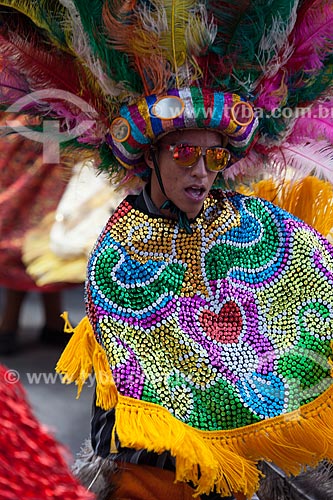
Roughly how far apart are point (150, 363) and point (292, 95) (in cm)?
90

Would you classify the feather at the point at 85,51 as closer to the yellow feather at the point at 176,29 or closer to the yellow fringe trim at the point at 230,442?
the yellow feather at the point at 176,29

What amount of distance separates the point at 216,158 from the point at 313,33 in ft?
1.58

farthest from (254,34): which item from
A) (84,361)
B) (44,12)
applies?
(84,361)

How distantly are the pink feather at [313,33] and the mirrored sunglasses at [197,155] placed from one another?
1.29ft

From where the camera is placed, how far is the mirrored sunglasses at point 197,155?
2.25 m

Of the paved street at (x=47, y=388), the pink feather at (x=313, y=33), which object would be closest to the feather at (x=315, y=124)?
the pink feather at (x=313, y=33)

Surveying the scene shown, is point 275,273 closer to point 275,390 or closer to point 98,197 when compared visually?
point 275,390

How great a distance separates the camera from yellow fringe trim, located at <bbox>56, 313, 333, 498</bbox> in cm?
200

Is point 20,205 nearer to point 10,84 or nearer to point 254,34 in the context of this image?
point 10,84

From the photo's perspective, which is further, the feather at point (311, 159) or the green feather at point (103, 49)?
the feather at point (311, 159)

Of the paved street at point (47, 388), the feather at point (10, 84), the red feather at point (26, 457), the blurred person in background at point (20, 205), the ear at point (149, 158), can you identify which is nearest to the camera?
the red feather at point (26, 457)

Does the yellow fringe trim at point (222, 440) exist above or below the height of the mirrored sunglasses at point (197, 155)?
below

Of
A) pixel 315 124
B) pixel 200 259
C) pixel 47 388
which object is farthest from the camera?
pixel 47 388

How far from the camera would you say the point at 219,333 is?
2.33 m
